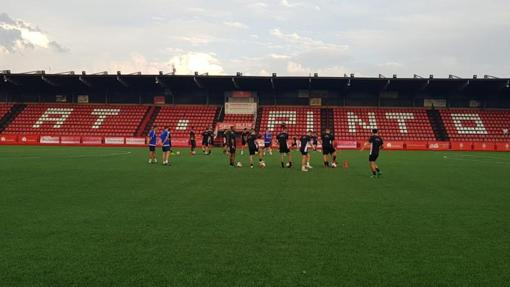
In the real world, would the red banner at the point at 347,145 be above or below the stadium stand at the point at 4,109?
below

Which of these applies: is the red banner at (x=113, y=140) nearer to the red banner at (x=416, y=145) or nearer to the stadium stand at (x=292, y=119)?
the stadium stand at (x=292, y=119)

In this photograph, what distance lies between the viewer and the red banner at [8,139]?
4528 centimetres

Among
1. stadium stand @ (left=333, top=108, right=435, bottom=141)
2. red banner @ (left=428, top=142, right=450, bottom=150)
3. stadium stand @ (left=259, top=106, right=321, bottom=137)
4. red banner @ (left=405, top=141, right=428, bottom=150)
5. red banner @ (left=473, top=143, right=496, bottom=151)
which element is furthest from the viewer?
stadium stand @ (left=259, top=106, right=321, bottom=137)

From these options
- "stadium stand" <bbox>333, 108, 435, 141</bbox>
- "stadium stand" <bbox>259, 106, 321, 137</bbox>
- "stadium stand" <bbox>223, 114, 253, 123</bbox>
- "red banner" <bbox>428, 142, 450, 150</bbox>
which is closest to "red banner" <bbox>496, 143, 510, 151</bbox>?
Answer: "red banner" <bbox>428, 142, 450, 150</bbox>

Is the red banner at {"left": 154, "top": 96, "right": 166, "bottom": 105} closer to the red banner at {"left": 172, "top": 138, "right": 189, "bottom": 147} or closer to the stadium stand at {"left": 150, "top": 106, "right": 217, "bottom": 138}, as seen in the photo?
the stadium stand at {"left": 150, "top": 106, "right": 217, "bottom": 138}

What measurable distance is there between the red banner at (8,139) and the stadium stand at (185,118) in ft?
47.5

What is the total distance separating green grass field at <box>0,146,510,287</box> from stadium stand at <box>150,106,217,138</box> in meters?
35.3

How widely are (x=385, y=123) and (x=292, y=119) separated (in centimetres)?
1060

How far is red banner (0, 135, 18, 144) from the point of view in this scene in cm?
4528

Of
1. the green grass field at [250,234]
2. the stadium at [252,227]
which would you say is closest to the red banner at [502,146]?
the stadium at [252,227]

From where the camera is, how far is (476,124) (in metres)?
49.2

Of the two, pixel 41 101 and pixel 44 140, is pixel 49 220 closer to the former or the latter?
pixel 44 140

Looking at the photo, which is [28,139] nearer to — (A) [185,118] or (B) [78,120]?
(B) [78,120]

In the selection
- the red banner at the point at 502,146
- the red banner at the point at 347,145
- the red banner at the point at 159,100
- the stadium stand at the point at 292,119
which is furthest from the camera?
the red banner at the point at 159,100
